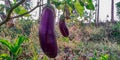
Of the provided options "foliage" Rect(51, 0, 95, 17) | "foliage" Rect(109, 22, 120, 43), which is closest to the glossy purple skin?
"foliage" Rect(51, 0, 95, 17)

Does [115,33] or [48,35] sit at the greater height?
[48,35]

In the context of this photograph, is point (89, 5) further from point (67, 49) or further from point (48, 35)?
point (67, 49)

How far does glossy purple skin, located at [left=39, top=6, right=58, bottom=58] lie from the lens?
89 centimetres

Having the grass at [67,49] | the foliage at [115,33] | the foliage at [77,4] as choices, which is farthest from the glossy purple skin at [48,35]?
the foliage at [115,33]

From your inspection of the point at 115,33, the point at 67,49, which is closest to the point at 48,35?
the point at 67,49

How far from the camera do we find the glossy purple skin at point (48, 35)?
885mm

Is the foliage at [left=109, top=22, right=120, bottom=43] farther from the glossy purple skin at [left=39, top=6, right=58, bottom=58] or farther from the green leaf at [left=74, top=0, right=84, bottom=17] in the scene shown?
the glossy purple skin at [left=39, top=6, right=58, bottom=58]

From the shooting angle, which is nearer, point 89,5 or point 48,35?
point 48,35

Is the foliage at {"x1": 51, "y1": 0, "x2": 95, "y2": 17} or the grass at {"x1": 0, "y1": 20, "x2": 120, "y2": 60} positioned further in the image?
the grass at {"x1": 0, "y1": 20, "x2": 120, "y2": 60}

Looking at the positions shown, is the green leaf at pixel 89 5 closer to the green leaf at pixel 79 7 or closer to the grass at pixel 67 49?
the green leaf at pixel 79 7

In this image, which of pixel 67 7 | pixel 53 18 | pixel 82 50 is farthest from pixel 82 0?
pixel 82 50

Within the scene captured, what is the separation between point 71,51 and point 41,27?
7.80 metres

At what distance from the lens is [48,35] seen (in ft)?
3.08

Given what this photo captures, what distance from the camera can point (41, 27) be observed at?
0.97 metres
